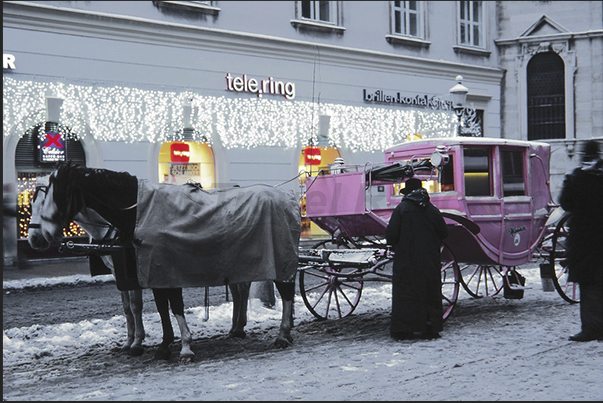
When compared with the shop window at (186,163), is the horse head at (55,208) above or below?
below

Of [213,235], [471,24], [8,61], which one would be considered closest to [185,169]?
[8,61]

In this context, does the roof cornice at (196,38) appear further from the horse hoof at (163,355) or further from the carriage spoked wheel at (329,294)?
the horse hoof at (163,355)

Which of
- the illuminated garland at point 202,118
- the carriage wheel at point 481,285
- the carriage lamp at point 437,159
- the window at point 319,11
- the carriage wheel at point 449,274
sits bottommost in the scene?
the carriage wheel at point 481,285

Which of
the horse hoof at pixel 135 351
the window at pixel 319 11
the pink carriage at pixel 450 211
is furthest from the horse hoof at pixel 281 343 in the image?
the window at pixel 319 11

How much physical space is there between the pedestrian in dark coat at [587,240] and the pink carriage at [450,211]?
1.43 meters

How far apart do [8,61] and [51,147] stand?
203cm

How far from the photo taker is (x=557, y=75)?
85.7 ft

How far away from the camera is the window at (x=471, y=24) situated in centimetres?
2416

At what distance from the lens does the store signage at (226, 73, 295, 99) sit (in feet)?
61.3

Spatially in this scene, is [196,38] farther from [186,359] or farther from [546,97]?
[546,97]

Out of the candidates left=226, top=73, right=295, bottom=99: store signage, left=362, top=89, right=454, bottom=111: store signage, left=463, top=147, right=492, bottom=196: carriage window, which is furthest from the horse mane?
left=362, top=89, right=454, bottom=111: store signage

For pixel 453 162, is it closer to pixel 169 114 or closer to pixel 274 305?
pixel 274 305

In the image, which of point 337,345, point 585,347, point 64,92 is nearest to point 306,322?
point 337,345

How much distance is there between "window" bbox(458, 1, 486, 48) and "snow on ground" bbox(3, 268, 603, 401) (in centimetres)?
1615
